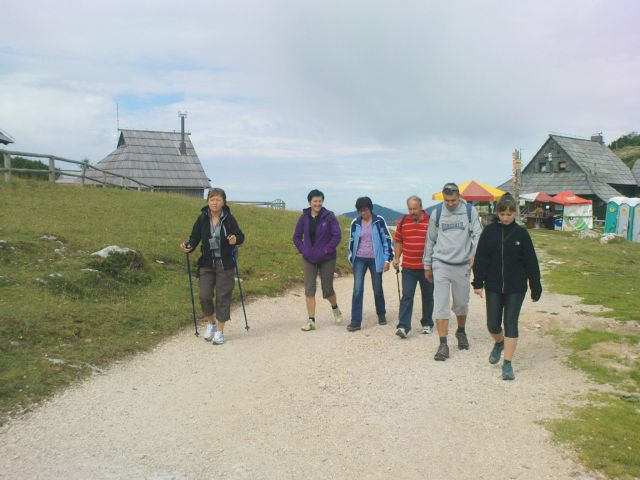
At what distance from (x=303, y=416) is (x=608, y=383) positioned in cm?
332

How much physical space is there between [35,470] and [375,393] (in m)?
3.14

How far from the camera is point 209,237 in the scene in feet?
25.2

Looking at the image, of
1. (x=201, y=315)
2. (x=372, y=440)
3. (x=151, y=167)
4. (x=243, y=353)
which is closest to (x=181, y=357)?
(x=243, y=353)

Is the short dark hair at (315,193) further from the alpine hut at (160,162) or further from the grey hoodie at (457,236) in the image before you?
the alpine hut at (160,162)

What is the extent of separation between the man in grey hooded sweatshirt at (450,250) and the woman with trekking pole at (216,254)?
2.65 meters

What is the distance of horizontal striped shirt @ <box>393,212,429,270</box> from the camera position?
7895 millimetres

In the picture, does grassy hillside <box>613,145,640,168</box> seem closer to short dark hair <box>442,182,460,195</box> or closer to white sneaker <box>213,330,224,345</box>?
short dark hair <box>442,182,460,195</box>

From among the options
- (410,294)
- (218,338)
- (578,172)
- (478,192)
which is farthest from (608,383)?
(578,172)

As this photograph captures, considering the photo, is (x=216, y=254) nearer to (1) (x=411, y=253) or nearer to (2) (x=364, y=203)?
(2) (x=364, y=203)

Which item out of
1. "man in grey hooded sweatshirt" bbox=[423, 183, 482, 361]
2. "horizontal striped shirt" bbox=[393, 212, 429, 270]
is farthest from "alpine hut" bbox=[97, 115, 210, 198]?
"man in grey hooded sweatshirt" bbox=[423, 183, 482, 361]

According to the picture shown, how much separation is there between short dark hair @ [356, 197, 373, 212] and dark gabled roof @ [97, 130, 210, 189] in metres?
35.5

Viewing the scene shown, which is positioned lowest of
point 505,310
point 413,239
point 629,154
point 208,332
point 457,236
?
point 208,332

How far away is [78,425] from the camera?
4875 millimetres

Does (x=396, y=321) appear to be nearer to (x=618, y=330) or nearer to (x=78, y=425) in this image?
(x=618, y=330)
